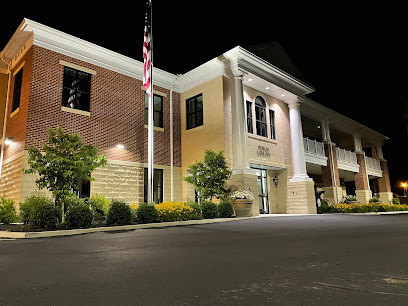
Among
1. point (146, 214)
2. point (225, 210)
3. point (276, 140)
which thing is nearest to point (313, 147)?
point (276, 140)

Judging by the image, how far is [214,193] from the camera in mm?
14352

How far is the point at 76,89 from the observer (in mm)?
14516

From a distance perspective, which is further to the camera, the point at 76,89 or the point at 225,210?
the point at 76,89

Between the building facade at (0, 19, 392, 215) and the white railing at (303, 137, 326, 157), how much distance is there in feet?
0.85

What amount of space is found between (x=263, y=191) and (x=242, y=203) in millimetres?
5507

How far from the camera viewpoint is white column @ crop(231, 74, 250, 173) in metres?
15.6

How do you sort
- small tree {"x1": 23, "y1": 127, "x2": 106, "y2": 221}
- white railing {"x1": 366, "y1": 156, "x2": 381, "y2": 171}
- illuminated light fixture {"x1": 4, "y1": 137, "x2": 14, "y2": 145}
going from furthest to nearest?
1. white railing {"x1": 366, "y1": 156, "x2": 381, "y2": 171}
2. illuminated light fixture {"x1": 4, "y1": 137, "x2": 14, "y2": 145}
3. small tree {"x1": 23, "y1": 127, "x2": 106, "y2": 221}

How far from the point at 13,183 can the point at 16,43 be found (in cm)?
649

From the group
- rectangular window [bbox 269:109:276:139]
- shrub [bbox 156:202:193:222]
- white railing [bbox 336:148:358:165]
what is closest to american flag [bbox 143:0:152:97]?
shrub [bbox 156:202:193:222]

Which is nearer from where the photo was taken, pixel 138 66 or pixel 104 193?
pixel 104 193

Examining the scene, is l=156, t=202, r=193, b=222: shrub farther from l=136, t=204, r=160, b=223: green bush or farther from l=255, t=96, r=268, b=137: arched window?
l=255, t=96, r=268, b=137: arched window

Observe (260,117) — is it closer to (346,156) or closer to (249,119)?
(249,119)

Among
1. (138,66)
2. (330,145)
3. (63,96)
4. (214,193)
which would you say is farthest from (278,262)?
(330,145)

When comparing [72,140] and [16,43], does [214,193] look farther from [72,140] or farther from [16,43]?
[16,43]
